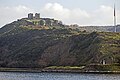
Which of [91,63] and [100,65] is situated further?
[91,63]

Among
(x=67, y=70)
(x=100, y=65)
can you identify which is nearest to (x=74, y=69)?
(x=67, y=70)

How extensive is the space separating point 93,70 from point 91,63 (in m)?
13.1

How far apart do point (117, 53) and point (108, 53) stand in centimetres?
437

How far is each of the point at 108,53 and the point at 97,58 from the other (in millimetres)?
6056

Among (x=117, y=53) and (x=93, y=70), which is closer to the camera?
(x=93, y=70)

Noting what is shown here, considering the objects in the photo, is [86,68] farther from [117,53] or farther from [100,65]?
[117,53]

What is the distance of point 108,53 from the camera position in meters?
197

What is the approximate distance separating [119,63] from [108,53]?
15512 mm

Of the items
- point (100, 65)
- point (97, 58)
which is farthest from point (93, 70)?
point (97, 58)

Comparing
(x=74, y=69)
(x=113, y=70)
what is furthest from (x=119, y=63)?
(x=74, y=69)

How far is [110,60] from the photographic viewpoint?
630ft

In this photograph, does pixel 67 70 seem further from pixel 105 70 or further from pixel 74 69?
pixel 105 70

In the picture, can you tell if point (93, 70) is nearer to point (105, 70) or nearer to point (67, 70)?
point (105, 70)

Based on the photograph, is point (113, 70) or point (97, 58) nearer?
point (113, 70)
